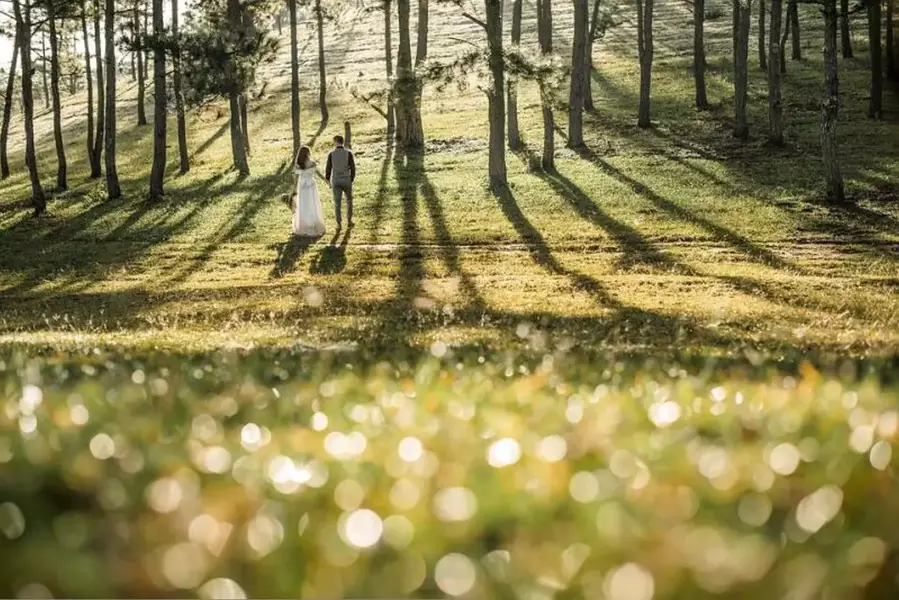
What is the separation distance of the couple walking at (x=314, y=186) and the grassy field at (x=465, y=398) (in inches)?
30.7

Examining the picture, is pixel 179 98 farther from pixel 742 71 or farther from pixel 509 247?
pixel 742 71

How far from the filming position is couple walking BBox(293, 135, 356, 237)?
26.4 m

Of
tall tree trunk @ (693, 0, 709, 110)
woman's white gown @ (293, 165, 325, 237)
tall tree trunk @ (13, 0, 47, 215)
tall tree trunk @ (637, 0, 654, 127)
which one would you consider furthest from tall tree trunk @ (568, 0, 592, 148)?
tall tree trunk @ (13, 0, 47, 215)

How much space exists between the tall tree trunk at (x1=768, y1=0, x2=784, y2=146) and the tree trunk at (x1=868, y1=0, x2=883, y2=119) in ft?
21.0

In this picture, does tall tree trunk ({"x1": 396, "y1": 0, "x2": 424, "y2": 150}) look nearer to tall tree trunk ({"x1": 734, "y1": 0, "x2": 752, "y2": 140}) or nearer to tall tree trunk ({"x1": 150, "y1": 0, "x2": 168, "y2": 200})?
tall tree trunk ({"x1": 150, "y1": 0, "x2": 168, "y2": 200})

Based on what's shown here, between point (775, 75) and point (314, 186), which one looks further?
point (775, 75)

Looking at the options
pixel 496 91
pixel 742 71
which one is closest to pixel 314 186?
pixel 496 91

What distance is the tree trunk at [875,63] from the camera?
136 ft

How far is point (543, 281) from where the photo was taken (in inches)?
814

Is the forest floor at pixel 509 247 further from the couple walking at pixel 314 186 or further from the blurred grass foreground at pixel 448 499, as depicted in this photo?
the blurred grass foreground at pixel 448 499

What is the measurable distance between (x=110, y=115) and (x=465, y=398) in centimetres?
3351

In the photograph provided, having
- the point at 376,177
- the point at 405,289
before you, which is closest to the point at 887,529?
the point at 405,289

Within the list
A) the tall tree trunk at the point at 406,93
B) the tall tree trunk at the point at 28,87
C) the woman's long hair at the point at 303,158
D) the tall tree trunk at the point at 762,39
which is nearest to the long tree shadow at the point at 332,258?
the woman's long hair at the point at 303,158

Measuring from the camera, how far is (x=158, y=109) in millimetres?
33812
